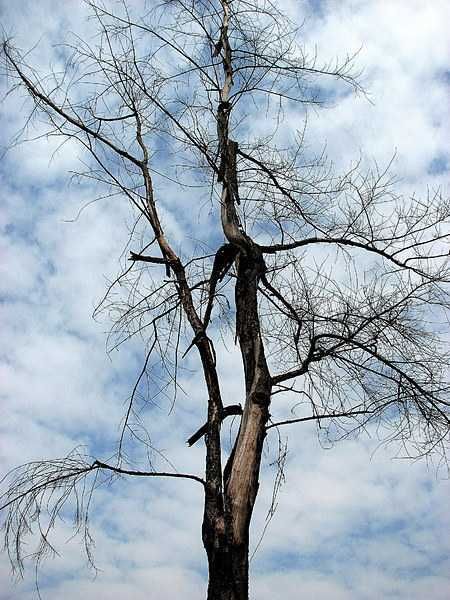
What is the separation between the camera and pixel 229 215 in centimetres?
450

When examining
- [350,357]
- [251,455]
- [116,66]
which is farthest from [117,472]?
[116,66]

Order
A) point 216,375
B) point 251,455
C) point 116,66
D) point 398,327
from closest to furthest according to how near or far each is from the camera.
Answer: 1. point 251,455
2. point 216,375
3. point 398,327
4. point 116,66

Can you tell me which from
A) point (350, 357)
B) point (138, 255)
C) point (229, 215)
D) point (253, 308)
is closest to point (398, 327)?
point (350, 357)

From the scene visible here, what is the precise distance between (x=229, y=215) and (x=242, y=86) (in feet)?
2.95

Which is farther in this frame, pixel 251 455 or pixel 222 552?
pixel 251 455

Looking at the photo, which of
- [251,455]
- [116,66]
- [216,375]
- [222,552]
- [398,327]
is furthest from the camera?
[116,66]

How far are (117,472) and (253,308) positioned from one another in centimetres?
114

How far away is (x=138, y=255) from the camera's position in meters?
4.33

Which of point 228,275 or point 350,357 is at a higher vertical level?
point 228,275

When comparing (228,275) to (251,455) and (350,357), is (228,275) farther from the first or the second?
(251,455)

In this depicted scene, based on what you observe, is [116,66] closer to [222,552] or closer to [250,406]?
[250,406]

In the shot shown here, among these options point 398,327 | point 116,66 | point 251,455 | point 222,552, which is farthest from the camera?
point 116,66

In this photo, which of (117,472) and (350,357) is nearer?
(117,472)

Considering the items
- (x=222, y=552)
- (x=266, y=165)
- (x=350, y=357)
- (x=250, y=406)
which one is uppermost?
(x=266, y=165)
